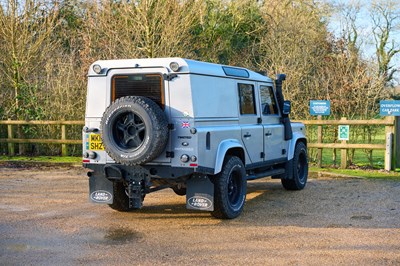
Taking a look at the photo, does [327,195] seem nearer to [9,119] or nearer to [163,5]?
[163,5]

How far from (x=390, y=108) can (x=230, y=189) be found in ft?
22.1

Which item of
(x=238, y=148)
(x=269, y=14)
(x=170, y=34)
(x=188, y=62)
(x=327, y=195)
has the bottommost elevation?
(x=327, y=195)

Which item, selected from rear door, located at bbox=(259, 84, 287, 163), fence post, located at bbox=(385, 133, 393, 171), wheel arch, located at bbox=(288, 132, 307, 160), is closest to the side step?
rear door, located at bbox=(259, 84, 287, 163)

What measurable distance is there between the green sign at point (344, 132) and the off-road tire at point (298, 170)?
288 cm

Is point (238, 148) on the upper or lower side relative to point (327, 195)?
upper

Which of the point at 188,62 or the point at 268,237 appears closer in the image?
the point at 268,237

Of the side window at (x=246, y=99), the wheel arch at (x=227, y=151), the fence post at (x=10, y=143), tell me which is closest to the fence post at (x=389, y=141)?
the side window at (x=246, y=99)

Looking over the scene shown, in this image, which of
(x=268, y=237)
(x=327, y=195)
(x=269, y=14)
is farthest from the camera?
(x=269, y=14)

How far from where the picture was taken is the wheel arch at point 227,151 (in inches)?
323

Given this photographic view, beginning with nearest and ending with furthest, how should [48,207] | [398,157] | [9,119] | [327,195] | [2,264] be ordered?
[2,264] < [48,207] < [327,195] < [398,157] < [9,119]

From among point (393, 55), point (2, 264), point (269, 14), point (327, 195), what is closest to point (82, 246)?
point (2, 264)

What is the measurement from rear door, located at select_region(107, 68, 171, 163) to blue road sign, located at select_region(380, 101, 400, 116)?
25.0ft

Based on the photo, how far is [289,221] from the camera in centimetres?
837

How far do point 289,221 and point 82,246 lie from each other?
3.15 metres
